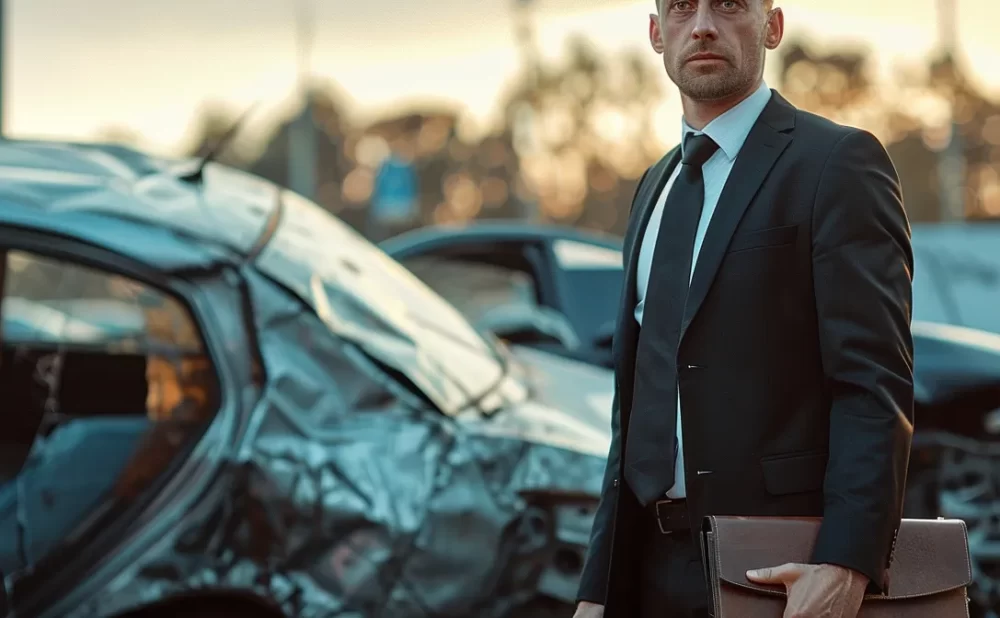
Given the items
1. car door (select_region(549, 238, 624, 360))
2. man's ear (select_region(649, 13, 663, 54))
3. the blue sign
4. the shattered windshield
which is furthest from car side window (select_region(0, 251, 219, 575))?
the blue sign

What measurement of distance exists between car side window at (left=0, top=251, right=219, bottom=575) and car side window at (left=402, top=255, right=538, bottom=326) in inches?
112

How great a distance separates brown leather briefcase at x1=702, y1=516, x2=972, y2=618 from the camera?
1874 millimetres

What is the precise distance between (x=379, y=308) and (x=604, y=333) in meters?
1.47

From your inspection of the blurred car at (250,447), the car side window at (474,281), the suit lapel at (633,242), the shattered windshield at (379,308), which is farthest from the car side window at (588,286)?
the suit lapel at (633,242)

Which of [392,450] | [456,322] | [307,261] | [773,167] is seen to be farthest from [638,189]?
[456,322]

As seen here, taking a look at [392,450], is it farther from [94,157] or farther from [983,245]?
[983,245]

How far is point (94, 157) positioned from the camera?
3.48 metres

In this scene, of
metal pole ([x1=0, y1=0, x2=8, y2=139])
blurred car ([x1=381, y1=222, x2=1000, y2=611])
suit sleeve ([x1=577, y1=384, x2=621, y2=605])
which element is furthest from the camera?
metal pole ([x1=0, y1=0, x2=8, y2=139])

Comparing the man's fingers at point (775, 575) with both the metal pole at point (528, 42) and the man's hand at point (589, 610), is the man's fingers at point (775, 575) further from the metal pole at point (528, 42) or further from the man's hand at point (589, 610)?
the metal pole at point (528, 42)

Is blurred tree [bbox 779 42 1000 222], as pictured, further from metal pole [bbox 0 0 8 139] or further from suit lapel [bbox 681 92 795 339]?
suit lapel [bbox 681 92 795 339]

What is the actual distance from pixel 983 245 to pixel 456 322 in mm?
8617

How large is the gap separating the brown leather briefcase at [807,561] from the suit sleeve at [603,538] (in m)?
0.31

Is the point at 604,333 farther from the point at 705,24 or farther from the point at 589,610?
the point at 705,24

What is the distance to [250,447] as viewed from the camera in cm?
285
